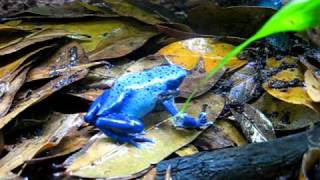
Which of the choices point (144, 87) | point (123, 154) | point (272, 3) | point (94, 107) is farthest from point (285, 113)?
point (272, 3)

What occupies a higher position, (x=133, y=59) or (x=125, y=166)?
(x=133, y=59)

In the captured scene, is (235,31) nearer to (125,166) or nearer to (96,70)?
(96,70)

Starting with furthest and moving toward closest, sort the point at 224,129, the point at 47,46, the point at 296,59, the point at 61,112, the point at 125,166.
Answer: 1. the point at 47,46
2. the point at 296,59
3. the point at 61,112
4. the point at 224,129
5. the point at 125,166

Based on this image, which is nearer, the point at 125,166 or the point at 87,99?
the point at 125,166

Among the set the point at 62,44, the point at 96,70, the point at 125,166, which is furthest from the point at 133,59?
the point at 125,166

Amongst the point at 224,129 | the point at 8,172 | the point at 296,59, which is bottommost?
the point at 8,172

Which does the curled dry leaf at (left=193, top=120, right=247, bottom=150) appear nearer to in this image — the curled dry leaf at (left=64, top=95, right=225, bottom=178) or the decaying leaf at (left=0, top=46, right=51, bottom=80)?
the curled dry leaf at (left=64, top=95, right=225, bottom=178)

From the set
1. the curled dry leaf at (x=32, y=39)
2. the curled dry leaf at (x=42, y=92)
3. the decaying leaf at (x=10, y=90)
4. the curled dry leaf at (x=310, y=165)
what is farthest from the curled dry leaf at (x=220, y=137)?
the curled dry leaf at (x=32, y=39)

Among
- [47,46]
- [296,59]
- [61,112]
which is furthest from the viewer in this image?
[47,46]
